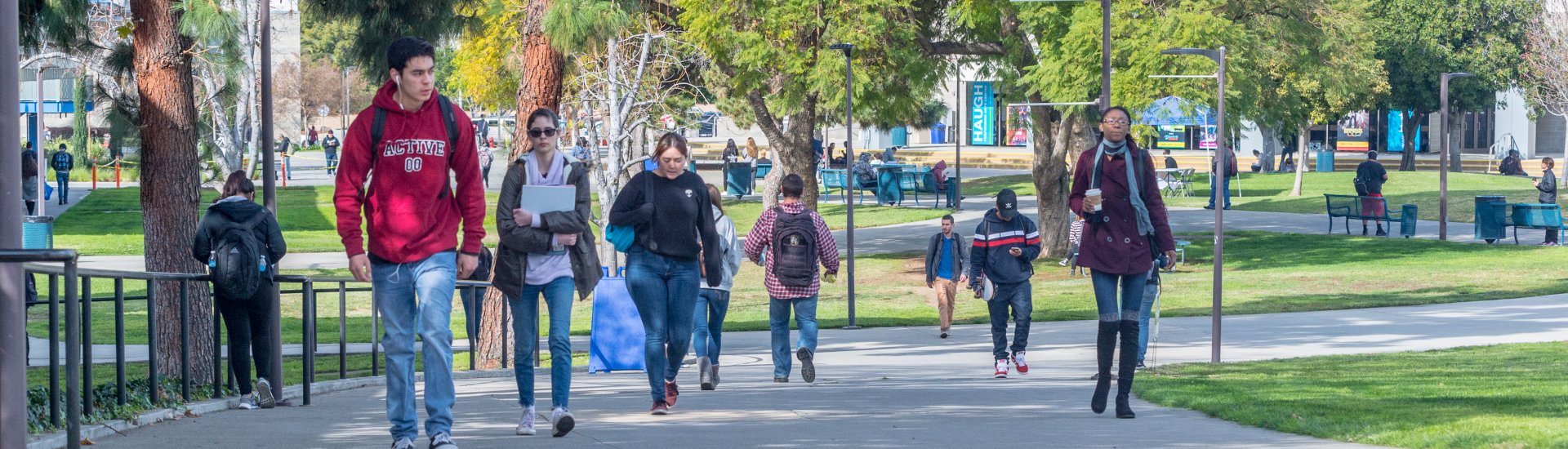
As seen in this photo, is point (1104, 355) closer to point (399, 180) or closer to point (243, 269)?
point (399, 180)

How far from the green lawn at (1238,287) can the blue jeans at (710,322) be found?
7.64 m

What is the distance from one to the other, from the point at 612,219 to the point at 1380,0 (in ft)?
174

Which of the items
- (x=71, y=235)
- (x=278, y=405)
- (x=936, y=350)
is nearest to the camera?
(x=278, y=405)

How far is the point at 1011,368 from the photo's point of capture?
1343cm

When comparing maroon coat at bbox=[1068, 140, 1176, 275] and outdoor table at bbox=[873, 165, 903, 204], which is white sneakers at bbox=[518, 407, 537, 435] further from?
outdoor table at bbox=[873, 165, 903, 204]

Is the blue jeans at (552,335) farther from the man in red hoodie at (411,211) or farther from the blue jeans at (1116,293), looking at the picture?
the blue jeans at (1116,293)

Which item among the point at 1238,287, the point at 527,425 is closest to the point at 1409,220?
the point at 1238,287

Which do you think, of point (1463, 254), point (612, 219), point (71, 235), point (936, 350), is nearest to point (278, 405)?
point (612, 219)

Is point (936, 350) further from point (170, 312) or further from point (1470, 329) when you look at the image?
point (170, 312)

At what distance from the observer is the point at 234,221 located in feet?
31.6

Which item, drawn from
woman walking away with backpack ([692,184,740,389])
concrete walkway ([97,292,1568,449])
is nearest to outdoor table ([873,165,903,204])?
concrete walkway ([97,292,1568,449])

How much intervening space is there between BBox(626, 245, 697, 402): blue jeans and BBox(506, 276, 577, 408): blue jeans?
3.08ft

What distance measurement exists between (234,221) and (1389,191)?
39.5m

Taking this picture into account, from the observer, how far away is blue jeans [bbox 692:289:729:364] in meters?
10.8
